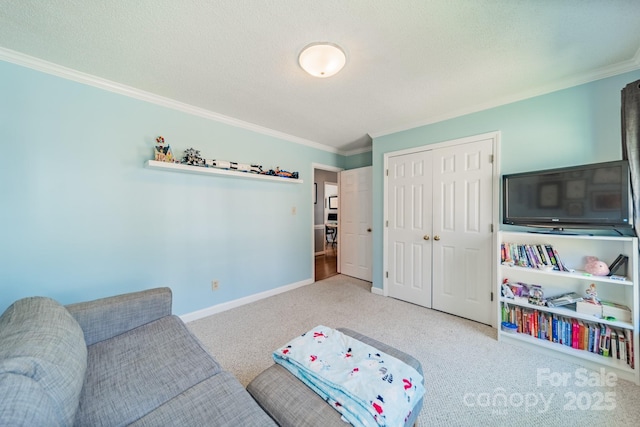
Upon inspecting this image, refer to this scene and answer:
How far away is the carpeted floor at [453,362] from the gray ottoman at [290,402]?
2.30 ft

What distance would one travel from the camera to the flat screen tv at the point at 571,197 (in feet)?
5.53

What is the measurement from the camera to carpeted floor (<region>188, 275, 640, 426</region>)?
4.59ft

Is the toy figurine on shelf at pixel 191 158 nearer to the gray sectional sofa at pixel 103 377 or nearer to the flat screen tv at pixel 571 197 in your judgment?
the gray sectional sofa at pixel 103 377

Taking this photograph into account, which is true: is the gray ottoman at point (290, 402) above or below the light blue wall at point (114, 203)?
below

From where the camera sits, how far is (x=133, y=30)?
1456 millimetres

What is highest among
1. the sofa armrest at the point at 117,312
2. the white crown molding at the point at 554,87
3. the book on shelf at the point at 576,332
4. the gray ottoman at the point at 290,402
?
the white crown molding at the point at 554,87

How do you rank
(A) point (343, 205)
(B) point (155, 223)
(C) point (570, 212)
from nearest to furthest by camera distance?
(C) point (570, 212) → (B) point (155, 223) → (A) point (343, 205)

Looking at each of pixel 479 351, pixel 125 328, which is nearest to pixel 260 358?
pixel 125 328

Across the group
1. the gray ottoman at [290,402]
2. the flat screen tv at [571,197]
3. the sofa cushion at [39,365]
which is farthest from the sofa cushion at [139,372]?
the flat screen tv at [571,197]

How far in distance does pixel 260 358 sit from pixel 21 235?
209 cm

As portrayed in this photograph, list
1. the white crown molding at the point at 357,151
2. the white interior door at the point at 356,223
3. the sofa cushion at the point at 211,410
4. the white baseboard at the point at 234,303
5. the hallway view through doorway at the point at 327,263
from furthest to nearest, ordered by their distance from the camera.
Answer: the hallway view through doorway at the point at 327,263, the white crown molding at the point at 357,151, the white interior door at the point at 356,223, the white baseboard at the point at 234,303, the sofa cushion at the point at 211,410

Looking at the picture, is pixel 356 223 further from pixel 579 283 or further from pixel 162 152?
pixel 162 152

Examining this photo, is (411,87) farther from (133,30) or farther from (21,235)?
(21,235)

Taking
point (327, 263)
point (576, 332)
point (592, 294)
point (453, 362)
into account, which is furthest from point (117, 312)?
point (327, 263)
